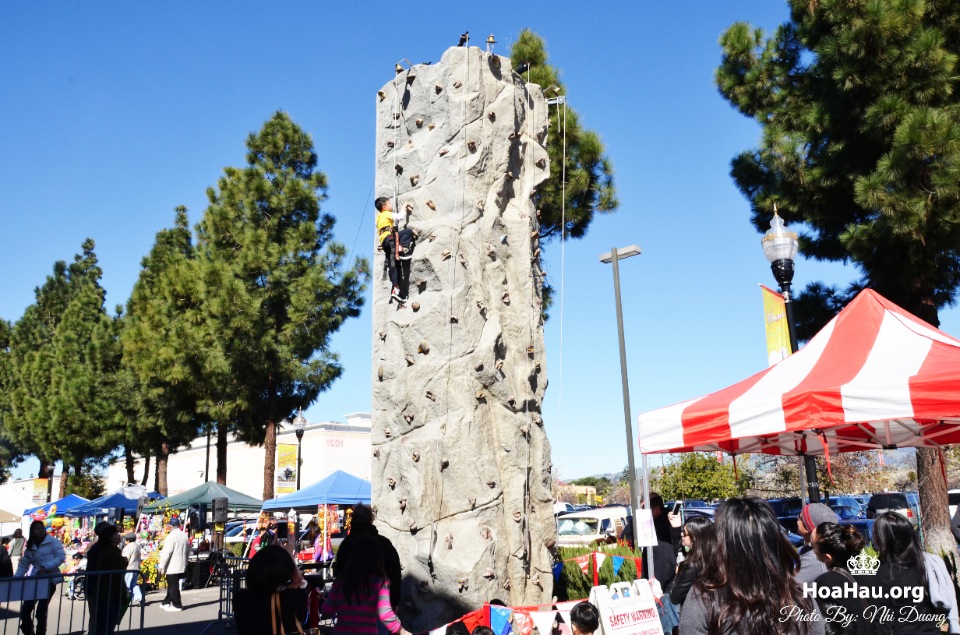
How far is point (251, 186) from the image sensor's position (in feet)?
77.6

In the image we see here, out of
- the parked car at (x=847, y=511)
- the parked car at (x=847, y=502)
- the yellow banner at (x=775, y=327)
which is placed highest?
the yellow banner at (x=775, y=327)

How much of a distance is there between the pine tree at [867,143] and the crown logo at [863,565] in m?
8.68

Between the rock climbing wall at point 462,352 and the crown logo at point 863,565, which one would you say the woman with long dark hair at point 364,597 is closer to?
the crown logo at point 863,565

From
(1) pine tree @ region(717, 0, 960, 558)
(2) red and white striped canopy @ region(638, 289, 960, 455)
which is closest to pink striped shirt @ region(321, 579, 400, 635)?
(2) red and white striped canopy @ region(638, 289, 960, 455)

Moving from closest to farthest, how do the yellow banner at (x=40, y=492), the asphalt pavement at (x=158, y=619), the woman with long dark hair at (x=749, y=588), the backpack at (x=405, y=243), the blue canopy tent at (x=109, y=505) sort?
the woman with long dark hair at (x=749, y=588) → the backpack at (x=405, y=243) → the asphalt pavement at (x=158, y=619) → the blue canopy tent at (x=109, y=505) → the yellow banner at (x=40, y=492)

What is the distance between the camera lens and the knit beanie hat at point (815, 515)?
5.61 m

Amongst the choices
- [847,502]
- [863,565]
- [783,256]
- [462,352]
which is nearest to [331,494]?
[462,352]

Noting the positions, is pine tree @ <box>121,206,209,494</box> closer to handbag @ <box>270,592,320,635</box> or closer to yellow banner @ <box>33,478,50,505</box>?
yellow banner @ <box>33,478,50,505</box>

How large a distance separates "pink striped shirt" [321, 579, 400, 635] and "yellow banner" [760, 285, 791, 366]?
726 cm

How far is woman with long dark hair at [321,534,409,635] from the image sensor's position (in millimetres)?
4570

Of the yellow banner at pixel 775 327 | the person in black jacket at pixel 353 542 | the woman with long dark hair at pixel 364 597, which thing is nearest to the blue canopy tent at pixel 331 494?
the yellow banner at pixel 775 327

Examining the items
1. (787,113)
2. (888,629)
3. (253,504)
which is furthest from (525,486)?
(253,504)

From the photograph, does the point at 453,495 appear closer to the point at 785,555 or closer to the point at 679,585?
the point at 679,585

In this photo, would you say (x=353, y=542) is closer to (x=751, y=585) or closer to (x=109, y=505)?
(x=751, y=585)
